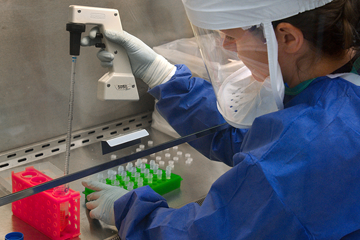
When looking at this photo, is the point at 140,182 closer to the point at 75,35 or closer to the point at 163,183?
the point at 163,183

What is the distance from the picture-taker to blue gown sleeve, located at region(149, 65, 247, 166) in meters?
1.32

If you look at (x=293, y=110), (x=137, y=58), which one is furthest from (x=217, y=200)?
(x=137, y=58)

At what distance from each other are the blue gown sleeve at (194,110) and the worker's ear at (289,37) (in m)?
0.51

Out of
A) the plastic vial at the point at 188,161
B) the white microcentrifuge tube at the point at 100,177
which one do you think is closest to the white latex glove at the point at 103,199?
the white microcentrifuge tube at the point at 100,177

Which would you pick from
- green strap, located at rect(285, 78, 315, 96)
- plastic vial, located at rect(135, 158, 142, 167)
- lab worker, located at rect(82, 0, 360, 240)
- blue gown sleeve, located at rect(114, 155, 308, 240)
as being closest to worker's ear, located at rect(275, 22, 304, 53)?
lab worker, located at rect(82, 0, 360, 240)

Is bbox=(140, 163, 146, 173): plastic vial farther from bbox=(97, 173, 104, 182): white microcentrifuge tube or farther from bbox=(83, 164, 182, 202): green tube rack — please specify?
bbox=(97, 173, 104, 182): white microcentrifuge tube

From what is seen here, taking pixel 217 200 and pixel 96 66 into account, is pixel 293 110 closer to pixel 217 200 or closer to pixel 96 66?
pixel 217 200

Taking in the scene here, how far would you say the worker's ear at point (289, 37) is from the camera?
2.77ft

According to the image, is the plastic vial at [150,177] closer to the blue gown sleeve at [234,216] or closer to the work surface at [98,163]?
the work surface at [98,163]

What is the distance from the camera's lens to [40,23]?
42.0 inches

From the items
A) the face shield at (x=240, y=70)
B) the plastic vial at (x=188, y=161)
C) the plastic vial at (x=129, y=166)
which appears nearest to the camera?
the face shield at (x=240, y=70)

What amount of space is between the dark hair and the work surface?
56 cm

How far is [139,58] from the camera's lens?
1170 millimetres

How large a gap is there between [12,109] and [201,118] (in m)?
0.66
